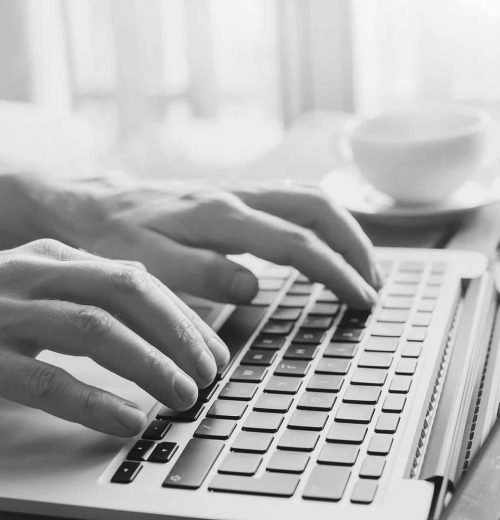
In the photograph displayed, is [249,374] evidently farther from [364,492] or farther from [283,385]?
[364,492]

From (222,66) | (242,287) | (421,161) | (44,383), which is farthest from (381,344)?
(222,66)

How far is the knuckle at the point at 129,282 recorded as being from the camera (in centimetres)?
51

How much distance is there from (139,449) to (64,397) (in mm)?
51

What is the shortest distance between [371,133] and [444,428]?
54 cm

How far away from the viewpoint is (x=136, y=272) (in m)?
0.52

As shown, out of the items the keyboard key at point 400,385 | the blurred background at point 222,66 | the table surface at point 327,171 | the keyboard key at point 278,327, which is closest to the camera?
the keyboard key at point 400,385

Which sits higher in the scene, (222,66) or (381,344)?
(381,344)

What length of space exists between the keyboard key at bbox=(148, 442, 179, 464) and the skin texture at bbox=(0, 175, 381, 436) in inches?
0.7

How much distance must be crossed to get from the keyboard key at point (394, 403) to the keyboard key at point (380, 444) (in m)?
0.03

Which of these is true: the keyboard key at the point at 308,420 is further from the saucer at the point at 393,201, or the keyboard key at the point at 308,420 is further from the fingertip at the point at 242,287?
the saucer at the point at 393,201

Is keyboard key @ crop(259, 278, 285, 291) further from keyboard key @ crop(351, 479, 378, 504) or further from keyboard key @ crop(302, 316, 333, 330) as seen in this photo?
keyboard key @ crop(351, 479, 378, 504)

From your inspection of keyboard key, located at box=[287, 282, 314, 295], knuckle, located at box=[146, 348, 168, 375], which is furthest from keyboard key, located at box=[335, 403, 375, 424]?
keyboard key, located at box=[287, 282, 314, 295]

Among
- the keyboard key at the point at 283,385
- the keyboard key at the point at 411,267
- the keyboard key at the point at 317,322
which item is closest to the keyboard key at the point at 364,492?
Answer: the keyboard key at the point at 283,385

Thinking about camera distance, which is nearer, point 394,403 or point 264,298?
point 394,403
